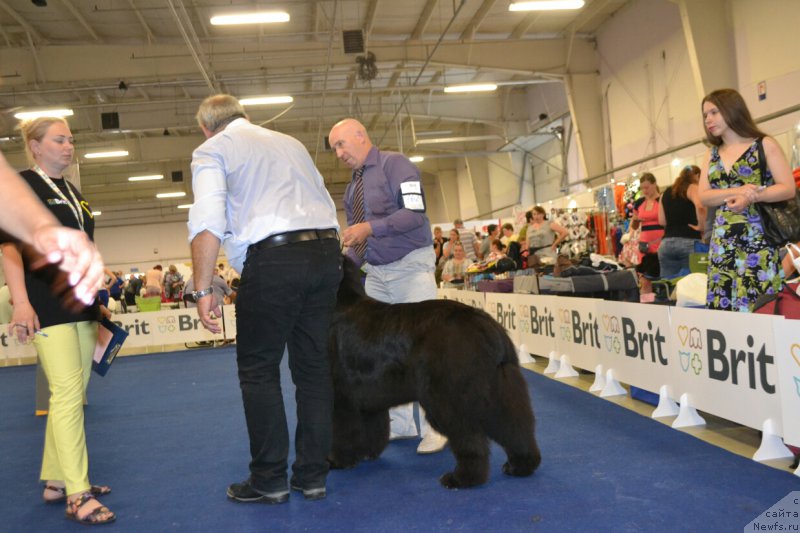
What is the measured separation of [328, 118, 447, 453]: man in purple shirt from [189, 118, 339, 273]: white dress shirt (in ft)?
2.72

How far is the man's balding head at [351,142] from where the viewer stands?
3978 mm

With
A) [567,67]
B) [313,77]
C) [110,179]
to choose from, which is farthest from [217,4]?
[110,179]

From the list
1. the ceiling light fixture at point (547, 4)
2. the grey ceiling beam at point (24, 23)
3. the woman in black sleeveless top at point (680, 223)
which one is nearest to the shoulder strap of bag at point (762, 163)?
the woman in black sleeveless top at point (680, 223)

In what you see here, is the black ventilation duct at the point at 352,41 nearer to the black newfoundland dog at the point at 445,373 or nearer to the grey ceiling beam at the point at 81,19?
the grey ceiling beam at the point at 81,19

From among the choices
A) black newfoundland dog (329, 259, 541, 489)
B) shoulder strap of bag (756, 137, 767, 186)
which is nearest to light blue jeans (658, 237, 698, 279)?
shoulder strap of bag (756, 137, 767, 186)

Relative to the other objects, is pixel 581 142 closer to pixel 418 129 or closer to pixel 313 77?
pixel 313 77

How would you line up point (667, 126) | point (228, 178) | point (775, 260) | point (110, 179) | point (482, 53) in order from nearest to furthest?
point (228, 178)
point (775, 260)
point (667, 126)
point (482, 53)
point (110, 179)

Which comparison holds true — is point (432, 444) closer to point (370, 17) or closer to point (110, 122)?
point (370, 17)

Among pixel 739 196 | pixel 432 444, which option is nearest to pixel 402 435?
pixel 432 444

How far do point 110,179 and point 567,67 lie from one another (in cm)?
2240

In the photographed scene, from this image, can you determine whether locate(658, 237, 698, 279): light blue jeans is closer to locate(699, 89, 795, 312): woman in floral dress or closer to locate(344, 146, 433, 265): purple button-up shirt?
locate(699, 89, 795, 312): woman in floral dress

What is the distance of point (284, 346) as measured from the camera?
3.08 m

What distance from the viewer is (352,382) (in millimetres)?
3309

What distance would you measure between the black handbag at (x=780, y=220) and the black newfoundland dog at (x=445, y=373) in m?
1.39
